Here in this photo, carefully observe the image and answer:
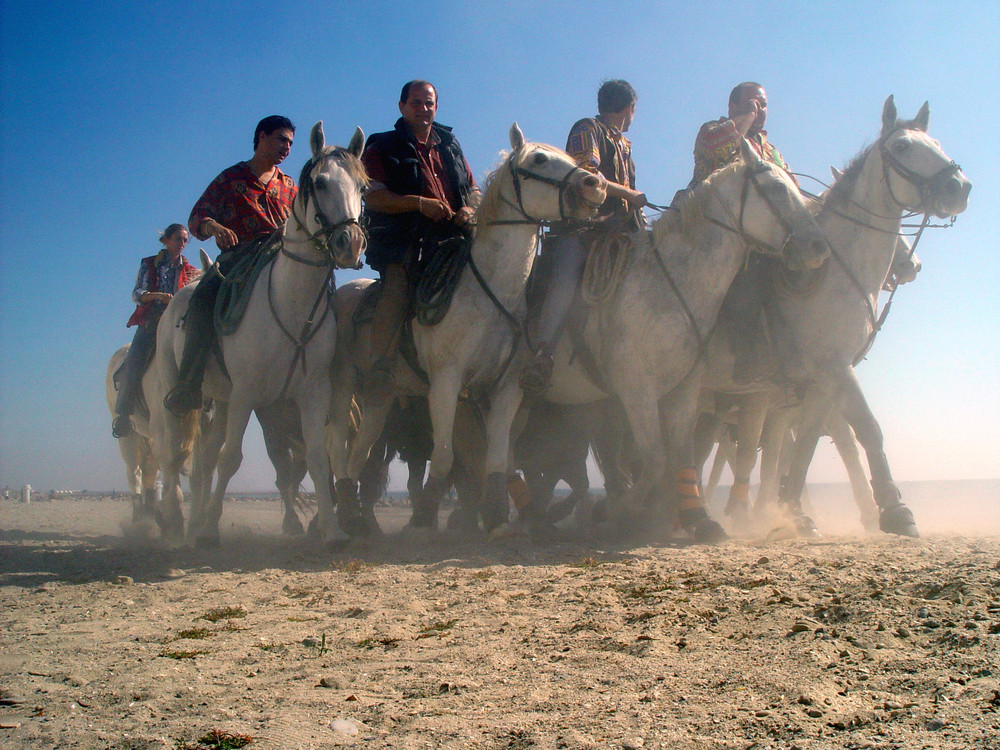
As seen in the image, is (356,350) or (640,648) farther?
(356,350)

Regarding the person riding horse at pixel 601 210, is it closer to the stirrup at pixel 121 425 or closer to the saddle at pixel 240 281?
the saddle at pixel 240 281

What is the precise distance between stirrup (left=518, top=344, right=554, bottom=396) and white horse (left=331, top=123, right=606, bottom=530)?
32 centimetres

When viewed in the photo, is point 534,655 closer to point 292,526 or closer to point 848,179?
point 848,179

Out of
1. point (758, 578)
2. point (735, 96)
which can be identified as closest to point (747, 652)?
point (758, 578)

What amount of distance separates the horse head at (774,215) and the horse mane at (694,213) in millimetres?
206

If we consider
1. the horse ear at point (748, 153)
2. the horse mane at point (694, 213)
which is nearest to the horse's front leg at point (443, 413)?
the horse mane at point (694, 213)

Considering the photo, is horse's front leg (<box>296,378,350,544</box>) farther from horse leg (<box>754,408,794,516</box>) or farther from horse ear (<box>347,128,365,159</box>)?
horse leg (<box>754,408,794,516</box>)

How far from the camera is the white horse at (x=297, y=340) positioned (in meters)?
6.49

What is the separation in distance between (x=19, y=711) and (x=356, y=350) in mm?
4850

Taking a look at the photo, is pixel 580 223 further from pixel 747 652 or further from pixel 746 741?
pixel 746 741

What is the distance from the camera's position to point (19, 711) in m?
2.75

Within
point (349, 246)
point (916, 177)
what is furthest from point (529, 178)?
point (916, 177)

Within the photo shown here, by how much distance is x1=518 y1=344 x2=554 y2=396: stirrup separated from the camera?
6.54 metres

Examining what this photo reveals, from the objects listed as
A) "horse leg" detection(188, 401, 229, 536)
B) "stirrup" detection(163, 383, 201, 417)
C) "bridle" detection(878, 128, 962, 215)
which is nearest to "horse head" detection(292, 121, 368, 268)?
"stirrup" detection(163, 383, 201, 417)
